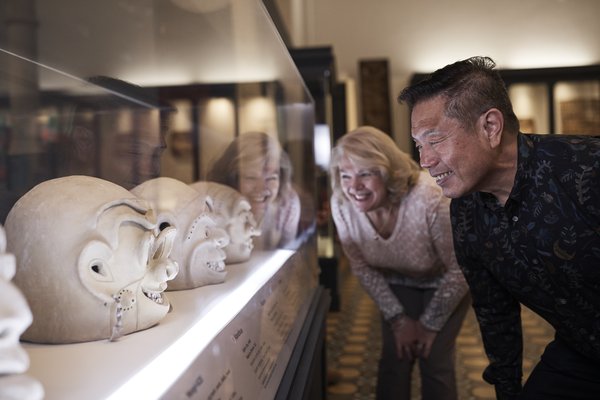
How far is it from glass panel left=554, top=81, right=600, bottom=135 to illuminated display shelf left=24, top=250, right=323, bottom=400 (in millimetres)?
6444

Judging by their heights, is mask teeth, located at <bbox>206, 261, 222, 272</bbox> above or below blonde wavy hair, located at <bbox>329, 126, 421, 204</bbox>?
below

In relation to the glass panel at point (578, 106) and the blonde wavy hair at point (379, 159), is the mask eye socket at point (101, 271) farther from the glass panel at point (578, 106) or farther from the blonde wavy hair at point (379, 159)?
the glass panel at point (578, 106)

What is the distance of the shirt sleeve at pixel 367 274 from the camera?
103 inches

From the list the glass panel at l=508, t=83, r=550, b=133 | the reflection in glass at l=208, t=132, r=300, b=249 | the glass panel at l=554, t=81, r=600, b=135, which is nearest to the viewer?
the reflection in glass at l=208, t=132, r=300, b=249

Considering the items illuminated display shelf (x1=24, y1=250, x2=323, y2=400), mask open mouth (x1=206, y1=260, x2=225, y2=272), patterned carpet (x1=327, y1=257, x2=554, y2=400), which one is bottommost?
patterned carpet (x1=327, y1=257, x2=554, y2=400)

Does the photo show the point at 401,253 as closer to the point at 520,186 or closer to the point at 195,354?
the point at 520,186

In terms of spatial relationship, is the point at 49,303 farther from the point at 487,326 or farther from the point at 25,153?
the point at 487,326

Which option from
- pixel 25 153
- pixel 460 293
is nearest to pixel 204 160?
pixel 25 153

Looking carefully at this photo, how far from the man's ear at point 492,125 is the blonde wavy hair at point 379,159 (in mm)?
836

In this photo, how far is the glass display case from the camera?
974mm

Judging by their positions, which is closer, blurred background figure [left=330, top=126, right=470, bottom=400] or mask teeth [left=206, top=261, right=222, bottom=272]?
mask teeth [left=206, top=261, right=222, bottom=272]

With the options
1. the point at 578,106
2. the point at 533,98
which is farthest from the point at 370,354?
the point at 578,106

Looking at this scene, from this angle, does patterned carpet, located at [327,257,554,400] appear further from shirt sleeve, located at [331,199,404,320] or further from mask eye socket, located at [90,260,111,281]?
mask eye socket, located at [90,260,111,281]

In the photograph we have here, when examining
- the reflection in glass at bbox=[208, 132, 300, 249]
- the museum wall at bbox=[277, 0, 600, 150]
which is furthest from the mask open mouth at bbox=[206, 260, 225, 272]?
the museum wall at bbox=[277, 0, 600, 150]
